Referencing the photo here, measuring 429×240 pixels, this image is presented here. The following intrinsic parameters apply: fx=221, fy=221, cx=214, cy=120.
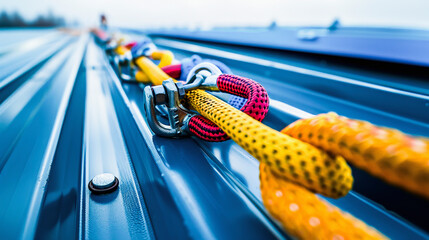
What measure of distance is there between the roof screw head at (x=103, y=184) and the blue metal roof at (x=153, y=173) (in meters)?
0.01

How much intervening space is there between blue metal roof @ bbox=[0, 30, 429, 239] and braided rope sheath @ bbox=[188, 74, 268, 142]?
59 millimetres

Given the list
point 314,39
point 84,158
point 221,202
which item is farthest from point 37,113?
point 314,39

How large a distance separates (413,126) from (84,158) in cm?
68

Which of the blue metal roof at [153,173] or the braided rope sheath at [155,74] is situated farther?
the braided rope sheath at [155,74]

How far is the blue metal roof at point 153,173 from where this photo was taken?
0.95 feet

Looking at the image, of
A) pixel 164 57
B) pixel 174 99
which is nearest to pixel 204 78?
pixel 174 99

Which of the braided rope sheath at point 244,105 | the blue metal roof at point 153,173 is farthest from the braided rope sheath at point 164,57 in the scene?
the braided rope sheath at point 244,105

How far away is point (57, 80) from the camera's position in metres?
1.03

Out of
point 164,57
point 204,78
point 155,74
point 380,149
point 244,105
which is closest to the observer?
point 380,149

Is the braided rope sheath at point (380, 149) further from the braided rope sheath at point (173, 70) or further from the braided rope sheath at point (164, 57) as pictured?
the braided rope sheath at point (164, 57)

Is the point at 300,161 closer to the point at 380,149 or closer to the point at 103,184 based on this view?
the point at 380,149

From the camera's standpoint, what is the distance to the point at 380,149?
0.51ft

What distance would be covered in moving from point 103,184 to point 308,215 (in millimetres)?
324

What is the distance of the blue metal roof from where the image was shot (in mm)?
288
